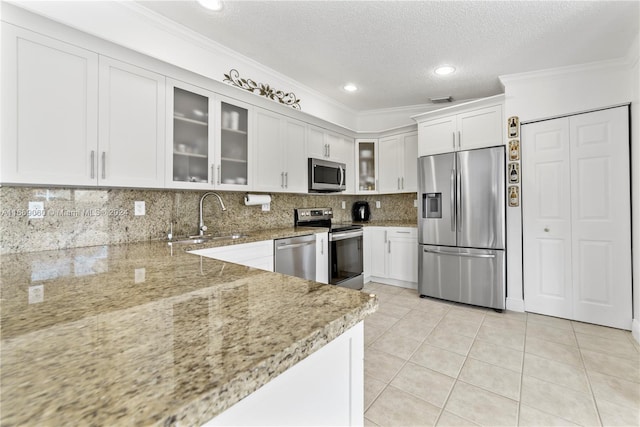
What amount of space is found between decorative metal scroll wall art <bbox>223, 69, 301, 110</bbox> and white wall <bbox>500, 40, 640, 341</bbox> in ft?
7.56

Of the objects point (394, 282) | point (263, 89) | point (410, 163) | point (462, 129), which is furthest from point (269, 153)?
point (394, 282)

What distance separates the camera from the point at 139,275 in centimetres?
105

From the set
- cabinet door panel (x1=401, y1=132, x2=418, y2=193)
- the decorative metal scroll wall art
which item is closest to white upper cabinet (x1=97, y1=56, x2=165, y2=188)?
the decorative metal scroll wall art

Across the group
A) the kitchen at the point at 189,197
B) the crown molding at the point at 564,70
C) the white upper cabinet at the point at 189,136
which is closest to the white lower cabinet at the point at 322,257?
the kitchen at the point at 189,197

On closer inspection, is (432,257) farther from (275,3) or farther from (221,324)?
(221,324)

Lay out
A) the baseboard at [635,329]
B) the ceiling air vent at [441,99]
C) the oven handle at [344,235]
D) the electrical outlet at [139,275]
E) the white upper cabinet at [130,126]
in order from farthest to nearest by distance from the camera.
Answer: the ceiling air vent at [441,99], the oven handle at [344,235], the baseboard at [635,329], the white upper cabinet at [130,126], the electrical outlet at [139,275]

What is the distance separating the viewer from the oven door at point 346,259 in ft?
10.7

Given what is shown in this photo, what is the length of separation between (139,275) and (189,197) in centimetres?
162

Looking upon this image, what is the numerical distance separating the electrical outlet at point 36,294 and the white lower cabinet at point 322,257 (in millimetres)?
2330

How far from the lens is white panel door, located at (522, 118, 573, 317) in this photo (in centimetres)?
275

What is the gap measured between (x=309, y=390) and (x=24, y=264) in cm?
154

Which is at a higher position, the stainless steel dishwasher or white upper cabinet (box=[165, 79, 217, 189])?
white upper cabinet (box=[165, 79, 217, 189])

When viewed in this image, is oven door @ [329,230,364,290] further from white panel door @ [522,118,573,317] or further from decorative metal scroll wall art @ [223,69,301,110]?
white panel door @ [522,118,573,317]

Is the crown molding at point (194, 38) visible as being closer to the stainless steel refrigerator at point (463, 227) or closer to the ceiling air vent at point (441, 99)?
the ceiling air vent at point (441, 99)
